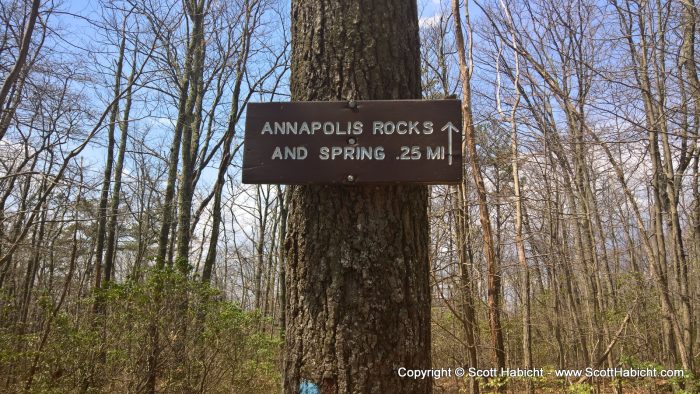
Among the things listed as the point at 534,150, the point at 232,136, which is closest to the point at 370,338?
the point at 534,150

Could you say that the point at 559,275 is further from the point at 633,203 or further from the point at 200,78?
the point at 200,78

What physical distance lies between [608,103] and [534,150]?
143cm

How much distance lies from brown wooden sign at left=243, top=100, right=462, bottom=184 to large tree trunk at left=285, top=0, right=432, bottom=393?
6cm

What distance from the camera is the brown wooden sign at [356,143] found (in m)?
1.39

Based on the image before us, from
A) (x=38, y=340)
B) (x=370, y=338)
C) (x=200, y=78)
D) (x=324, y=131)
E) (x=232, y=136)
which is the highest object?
(x=200, y=78)

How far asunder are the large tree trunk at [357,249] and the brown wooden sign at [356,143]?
0.06 meters

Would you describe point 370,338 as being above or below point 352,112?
below

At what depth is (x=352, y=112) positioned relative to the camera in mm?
1423

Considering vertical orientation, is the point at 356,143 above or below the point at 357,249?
above

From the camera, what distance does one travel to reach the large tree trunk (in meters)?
1.31

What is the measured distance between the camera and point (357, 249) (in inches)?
53.0

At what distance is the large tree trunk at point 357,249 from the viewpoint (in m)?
1.31

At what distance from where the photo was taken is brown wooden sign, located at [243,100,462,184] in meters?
1.39

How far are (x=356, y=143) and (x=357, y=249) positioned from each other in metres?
0.33
